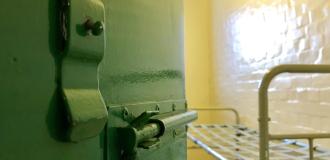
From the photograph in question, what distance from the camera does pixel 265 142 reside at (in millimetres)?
956

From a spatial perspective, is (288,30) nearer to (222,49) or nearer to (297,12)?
(297,12)

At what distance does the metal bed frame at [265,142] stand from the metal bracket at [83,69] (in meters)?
0.61

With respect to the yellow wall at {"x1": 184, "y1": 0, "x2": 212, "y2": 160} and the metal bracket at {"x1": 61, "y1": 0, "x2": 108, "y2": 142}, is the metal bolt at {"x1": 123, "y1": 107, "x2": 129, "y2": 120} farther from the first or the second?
the yellow wall at {"x1": 184, "y1": 0, "x2": 212, "y2": 160}

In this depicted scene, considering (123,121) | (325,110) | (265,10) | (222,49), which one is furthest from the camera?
(222,49)

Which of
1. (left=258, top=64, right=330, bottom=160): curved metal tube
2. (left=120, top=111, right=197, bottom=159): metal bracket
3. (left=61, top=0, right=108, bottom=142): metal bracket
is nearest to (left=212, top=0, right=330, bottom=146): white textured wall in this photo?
(left=258, top=64, right=330, bottom=160): curved metal tube

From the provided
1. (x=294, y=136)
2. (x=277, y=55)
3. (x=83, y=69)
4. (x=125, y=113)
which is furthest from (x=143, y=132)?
(x=277, y=55)

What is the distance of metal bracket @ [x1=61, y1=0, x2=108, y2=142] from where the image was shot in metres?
0.44

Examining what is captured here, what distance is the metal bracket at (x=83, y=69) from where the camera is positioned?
437mm

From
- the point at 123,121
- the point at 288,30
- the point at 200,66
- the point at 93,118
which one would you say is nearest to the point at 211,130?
the point at 288,30

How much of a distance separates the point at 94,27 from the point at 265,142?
70 cm

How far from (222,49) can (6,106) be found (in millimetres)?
3056

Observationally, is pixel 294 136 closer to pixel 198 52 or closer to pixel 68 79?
pixel 68 79

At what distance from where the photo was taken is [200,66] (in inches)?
139

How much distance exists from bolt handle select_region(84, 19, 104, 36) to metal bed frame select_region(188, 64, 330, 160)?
24.9 inches
